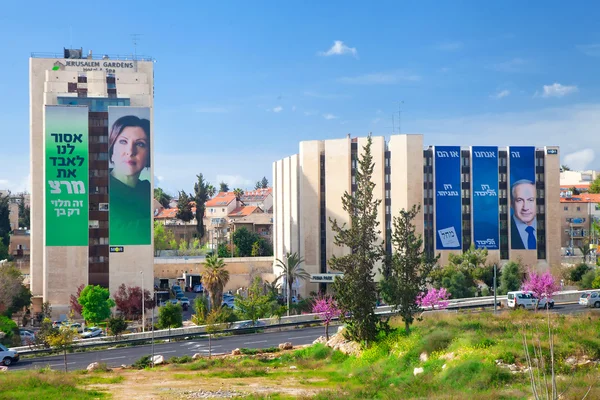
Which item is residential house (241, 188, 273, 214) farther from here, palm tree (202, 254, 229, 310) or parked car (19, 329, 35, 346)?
parked car (19, 329, 35, 346)

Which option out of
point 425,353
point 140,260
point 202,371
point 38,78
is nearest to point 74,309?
point 140,260

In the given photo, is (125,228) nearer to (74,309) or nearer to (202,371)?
(74,309)

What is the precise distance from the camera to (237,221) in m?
136

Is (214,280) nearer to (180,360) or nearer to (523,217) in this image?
(180,360)

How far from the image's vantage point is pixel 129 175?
8519cm

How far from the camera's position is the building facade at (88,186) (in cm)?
8325

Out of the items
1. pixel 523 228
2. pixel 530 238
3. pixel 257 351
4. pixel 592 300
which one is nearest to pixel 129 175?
pixel 257 351

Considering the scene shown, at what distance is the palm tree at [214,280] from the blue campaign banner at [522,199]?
39.1 metres

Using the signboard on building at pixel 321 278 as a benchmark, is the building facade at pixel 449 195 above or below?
above

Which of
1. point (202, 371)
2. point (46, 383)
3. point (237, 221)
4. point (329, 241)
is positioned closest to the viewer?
point (46, 383)

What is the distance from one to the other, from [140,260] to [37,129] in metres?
20.8

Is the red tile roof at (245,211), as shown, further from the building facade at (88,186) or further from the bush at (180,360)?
the bush at (180,360)

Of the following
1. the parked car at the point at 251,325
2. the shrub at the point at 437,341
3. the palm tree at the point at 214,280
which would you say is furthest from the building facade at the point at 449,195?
the shrub at the point at 437,341

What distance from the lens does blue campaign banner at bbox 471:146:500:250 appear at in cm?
9144
